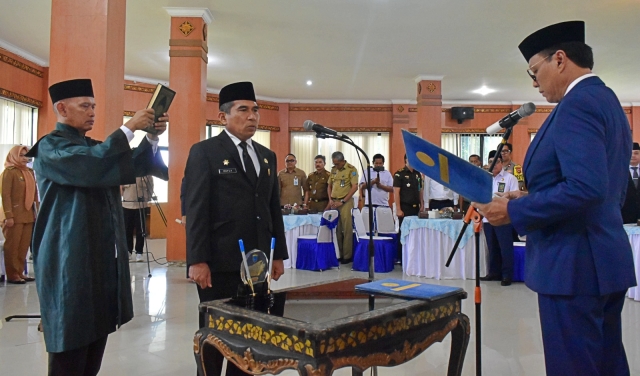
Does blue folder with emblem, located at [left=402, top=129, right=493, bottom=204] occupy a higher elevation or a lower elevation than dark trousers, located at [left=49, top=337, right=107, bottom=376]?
higher

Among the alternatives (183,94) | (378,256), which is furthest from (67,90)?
(378,256)

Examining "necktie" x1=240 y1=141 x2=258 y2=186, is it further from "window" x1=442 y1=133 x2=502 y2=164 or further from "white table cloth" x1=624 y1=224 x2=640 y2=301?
"window" x1=442 y1=133 x2=502 y2=164

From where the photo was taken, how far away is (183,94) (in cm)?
634

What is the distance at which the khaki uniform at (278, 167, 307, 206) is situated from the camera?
8.28m

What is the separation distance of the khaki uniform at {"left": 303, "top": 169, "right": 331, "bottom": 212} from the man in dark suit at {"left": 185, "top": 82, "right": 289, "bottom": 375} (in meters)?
5.61

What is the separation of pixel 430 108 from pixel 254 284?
935cm

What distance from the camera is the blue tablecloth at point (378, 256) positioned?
21.2 ft

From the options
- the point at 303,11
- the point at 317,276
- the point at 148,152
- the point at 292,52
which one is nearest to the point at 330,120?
the point at 292,52

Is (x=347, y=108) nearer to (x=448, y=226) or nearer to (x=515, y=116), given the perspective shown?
(x=448, y=226)

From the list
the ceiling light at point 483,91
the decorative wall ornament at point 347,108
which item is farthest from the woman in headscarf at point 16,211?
the ceiling light at point 483,91

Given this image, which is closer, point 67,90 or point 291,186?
point 67,90

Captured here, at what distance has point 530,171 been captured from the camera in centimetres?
151

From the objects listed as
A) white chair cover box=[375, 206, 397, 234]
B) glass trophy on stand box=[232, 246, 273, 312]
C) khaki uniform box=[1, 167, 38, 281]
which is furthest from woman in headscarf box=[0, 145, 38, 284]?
glass trophy on stand box=[232, 246, 273, 312]

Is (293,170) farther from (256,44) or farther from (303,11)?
(303,11)
